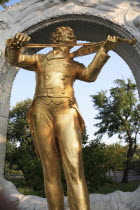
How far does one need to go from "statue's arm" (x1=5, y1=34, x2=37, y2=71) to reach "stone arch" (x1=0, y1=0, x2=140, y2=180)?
7.55 feet

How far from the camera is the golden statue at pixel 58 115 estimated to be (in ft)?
7.66

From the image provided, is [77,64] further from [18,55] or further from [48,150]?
[48,150]

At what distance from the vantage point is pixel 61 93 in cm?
261

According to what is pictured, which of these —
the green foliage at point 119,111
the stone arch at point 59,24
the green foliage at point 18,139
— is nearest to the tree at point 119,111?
the green foliage at point 119,111

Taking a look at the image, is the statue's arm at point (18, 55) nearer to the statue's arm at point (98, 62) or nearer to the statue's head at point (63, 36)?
the statue's head at point (63, 36)

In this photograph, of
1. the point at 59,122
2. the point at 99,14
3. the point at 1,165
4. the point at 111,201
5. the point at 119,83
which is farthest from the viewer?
the point at 119,83

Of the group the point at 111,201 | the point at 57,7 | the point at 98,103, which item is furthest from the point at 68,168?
the point at 98,103

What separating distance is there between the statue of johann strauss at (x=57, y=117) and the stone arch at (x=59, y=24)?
238 centimetres

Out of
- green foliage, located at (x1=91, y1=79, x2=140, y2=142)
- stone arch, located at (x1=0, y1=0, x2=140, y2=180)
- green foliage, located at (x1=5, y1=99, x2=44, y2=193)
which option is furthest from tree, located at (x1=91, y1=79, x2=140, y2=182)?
stone arch, located at (x1=0, y1=0, x2=140, y2=180)

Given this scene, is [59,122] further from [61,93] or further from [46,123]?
[61,93]

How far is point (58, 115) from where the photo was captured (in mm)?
2529

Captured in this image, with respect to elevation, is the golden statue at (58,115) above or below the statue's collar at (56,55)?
below

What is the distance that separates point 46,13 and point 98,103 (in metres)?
15.2

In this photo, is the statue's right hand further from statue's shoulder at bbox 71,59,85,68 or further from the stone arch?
the stone arch
